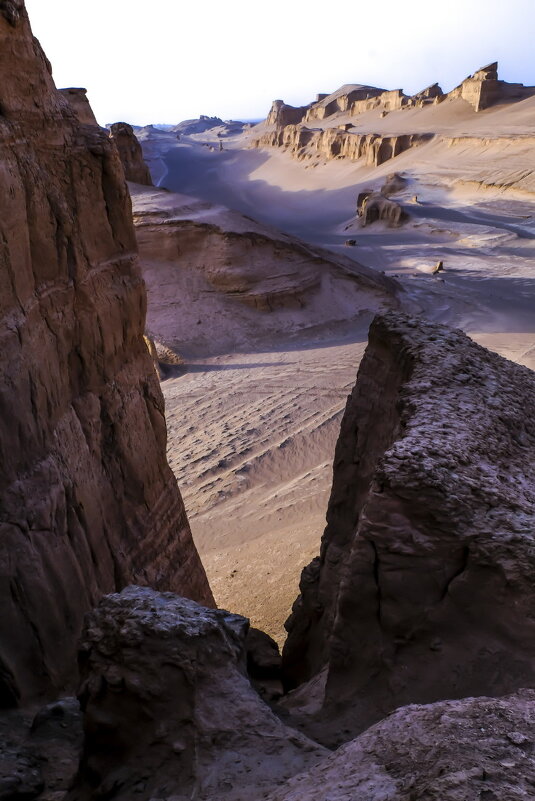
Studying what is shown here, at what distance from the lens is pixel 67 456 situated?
14.7 ft

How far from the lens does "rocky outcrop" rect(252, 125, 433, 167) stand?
124 feet

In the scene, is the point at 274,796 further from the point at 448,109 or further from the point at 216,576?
the point at 448,109

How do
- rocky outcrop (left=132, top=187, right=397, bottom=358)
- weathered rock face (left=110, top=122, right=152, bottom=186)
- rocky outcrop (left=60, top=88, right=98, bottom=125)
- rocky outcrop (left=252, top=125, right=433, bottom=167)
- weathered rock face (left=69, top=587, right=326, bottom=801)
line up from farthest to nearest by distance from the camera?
rocky outcrop (left=252, top=125, right=433, bottom=167) < weathered rock face (left=110, top=122, right=152, bottom=186) < rocky outcrop (left=132, top=187, right=397, bottom=358) < rocky outcrop (left=60, top=88, right=98, bottom=125) < weathered rock face (left=69, top=587, right=326, bottom=801)

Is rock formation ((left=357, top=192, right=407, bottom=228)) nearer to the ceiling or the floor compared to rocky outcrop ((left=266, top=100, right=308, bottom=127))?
nearer to the floor

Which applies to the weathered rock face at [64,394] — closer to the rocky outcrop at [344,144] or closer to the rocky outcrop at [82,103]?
the rocky outcrop at [82,103]

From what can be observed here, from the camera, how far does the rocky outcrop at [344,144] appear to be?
1494 inches

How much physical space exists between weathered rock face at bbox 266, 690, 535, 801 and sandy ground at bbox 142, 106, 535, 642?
14.0ft

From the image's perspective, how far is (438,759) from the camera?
1.90 metres

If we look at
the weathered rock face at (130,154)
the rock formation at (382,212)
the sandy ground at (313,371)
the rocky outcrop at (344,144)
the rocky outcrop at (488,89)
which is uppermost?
the rocky outcrop at (488,89)

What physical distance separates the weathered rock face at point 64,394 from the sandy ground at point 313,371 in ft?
7.56

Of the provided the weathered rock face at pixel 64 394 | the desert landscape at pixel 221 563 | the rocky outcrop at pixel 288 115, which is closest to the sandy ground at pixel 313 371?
the desert landscape at pixel 221 563

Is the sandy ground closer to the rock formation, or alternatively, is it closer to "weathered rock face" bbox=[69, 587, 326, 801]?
the rock formation


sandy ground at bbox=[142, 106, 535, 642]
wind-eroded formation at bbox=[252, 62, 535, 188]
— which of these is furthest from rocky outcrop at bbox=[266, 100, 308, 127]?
sandy ground at bbox=[142, 106, 535, 642]

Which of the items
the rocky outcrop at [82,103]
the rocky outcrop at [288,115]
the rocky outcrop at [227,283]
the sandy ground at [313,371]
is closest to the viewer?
the sandy ground at [313,371]
